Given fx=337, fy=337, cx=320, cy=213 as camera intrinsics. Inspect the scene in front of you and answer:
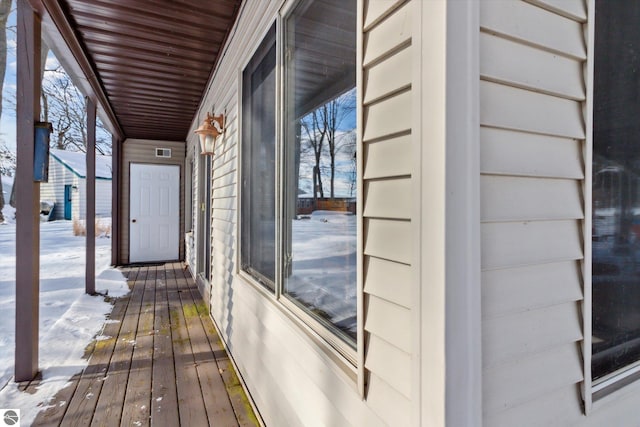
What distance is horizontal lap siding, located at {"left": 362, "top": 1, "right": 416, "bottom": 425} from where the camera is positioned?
32.7 inches

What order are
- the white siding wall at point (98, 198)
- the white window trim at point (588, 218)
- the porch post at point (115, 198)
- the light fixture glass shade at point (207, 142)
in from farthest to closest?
the white siding wall at point (98, 198), the porch post at point (115, 198), the light fixture glass shade at point (207, 142), the white window trim at point (588, 218)

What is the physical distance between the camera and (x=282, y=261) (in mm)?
1730

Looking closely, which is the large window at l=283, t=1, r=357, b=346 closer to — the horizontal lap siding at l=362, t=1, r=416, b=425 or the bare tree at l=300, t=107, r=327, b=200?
the bare tree at l=300, t=107, r=327, b=200

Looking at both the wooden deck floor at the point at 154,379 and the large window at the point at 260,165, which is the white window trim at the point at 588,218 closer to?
the large window at the point at 260,165

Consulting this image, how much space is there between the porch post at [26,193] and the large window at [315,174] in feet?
5.01

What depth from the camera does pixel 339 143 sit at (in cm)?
127

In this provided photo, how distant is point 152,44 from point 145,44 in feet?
0.20

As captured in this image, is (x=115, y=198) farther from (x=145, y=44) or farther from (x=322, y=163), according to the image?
(x=322, y=163)

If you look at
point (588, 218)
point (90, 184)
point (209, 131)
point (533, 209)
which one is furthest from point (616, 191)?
point (90, 184)

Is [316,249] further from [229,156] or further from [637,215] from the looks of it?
[229,156]

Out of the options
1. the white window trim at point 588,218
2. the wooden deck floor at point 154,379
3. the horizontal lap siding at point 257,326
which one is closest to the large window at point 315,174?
the horizontal lap siding at point 257,326

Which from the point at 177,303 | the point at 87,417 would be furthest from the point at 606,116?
the point at 177,303

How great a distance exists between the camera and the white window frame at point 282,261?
→ 102 centimetres

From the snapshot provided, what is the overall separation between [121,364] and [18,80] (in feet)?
6.82
